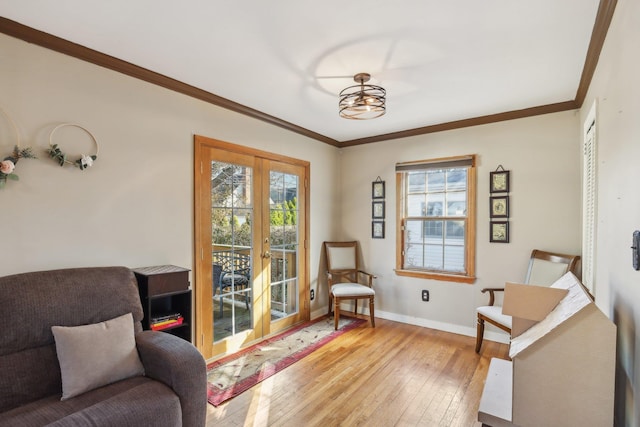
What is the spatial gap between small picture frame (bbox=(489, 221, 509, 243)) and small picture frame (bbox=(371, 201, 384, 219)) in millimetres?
1327

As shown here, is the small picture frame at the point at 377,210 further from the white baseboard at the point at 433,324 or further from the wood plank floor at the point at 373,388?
the wood plank floor at the point at 373,388

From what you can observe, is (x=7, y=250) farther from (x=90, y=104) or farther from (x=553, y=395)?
(x=553, y=395)

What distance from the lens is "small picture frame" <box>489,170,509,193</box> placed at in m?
3.50

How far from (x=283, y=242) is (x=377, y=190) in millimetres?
1494

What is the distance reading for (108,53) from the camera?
7.38 ft

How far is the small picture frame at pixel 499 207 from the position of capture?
350cm

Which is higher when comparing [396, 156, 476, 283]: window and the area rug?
[396, 156, 476, 283]: window

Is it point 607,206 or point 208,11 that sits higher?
point 208,11

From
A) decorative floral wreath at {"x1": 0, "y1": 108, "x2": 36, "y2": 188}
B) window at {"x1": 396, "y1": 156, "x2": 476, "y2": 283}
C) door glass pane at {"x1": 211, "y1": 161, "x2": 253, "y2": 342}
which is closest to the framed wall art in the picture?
window at {"x1": 396, "y1": 156, "x2": 476, "y2": 283}

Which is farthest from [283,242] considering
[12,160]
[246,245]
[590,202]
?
[590,202]

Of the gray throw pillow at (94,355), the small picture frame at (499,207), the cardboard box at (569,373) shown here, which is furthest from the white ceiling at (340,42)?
the gray throw pillow at (94,355)

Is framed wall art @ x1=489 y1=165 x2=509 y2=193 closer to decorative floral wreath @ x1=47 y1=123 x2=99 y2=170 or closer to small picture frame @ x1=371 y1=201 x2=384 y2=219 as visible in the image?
small picture frame @ x1=371 y1=201 x2=384 y2=219

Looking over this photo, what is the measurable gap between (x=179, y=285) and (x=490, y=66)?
9.35 feet

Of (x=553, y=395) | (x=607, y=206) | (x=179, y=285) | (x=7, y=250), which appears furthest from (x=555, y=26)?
(x=7, y=250)
